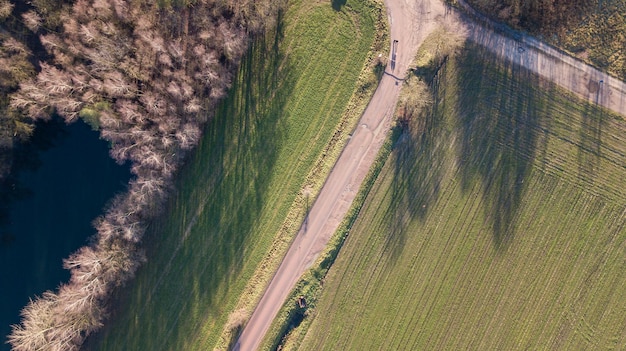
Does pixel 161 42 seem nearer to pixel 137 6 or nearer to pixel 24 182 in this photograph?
pixel 137 6

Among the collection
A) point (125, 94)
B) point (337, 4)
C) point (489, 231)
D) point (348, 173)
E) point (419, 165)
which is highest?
Answer: point (337, 4)

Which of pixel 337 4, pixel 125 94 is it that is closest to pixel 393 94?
pixel 337 4

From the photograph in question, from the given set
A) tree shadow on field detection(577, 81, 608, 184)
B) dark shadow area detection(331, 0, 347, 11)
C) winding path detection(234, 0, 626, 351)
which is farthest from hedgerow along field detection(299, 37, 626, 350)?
dark shadow area detection(331, 0, 347, 11)

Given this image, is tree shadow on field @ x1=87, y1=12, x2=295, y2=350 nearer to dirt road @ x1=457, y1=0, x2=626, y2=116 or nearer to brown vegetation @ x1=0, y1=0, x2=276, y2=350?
brown vegetation @ x1=0, y1=0, x2=276, y2=350

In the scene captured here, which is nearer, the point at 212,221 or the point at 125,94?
the point at 125,94

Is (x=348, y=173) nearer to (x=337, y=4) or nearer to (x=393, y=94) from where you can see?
(x=393, y=94)

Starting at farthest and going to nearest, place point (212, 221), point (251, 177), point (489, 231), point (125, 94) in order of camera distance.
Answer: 1. point (489, 231)
2. point (212, 221)
3. point (251, 177)
4. point (125, 94)
